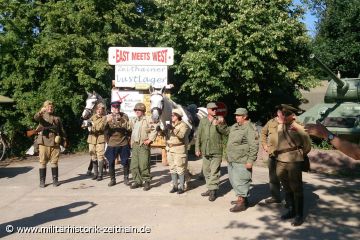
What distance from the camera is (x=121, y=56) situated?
12.4 m

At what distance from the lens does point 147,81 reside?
1227 centimetres

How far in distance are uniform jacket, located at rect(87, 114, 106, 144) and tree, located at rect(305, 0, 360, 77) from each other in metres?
15.1

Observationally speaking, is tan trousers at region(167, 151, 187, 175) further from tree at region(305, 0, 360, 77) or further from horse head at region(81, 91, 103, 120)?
tree at region(305, 0, 360, 77)

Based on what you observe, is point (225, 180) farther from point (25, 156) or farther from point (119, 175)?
point (25, 156)

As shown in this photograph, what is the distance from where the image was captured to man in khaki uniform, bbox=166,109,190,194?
28.7ft

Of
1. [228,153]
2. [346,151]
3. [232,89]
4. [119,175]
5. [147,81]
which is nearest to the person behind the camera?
[346,151]

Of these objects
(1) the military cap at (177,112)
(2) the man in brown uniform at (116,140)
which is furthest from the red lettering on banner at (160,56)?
(1) the military cap at (177,112)

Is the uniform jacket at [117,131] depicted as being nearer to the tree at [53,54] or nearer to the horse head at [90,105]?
the horse head at [90,105]

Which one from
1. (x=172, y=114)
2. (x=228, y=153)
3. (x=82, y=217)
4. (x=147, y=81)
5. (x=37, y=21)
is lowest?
(x=82, y=217)

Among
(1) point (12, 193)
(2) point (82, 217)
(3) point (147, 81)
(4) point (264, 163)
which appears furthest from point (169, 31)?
(2) point (82, 217)

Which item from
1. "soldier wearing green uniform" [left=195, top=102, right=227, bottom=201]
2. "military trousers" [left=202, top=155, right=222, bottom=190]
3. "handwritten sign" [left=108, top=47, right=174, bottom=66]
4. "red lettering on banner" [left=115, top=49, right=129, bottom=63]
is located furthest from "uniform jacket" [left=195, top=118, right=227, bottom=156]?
"red lettering on banner" [left=115, top=49, right=129, bottom=63]

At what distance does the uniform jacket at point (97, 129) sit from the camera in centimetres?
1018

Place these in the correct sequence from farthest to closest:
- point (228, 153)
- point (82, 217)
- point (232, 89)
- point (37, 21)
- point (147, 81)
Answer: point (232, 89) < point (37, 21) < point (147, 81) < point (228, 153) < point (82, 217)

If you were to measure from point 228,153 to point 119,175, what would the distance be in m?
4.20
